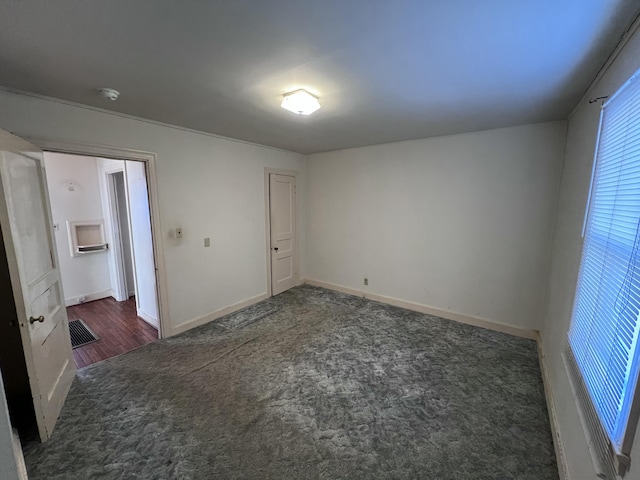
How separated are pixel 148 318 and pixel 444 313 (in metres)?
4.11

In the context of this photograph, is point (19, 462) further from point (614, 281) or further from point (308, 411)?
point (614, 281)

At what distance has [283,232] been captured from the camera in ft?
15.5

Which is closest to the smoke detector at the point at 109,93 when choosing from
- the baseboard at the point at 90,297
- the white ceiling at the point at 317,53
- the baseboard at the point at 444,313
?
the white ceiling at the point at 317,53

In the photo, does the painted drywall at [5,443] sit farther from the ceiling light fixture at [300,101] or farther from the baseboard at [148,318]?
the baseboard at [148,318]

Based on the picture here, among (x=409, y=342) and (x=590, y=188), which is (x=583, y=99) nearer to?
(x=590, y=188)

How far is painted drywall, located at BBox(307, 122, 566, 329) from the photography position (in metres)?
3.07

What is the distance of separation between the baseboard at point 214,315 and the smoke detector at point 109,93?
Result: 8.03 ft

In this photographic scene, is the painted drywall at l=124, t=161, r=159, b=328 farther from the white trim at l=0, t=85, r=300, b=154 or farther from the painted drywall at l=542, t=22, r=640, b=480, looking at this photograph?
the painted drywall at l=542, t=22, r=640, b=480

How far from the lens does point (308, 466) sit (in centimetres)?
167

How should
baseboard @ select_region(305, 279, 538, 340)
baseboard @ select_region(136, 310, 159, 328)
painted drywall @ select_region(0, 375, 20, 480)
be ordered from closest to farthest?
painted drywall @ select_region(0, 375, 20, 480) → baseboard @ select_region(305, 279, 538, 340) → baseboard @ select_region(136, 310, 159, 328)

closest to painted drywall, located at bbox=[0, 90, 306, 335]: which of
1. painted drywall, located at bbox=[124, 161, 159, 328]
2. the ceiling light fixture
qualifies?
painted drywall, located at bbox=[124, 161, 159, 328]

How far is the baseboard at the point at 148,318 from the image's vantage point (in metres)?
3.52

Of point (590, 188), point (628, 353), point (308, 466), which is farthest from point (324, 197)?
point (628, 353)

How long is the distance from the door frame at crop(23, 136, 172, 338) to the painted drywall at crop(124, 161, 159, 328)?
9.9 inches
